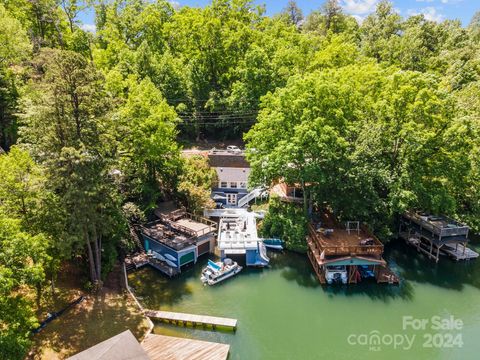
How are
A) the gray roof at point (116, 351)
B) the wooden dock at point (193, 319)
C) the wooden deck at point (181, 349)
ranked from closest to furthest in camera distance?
the gray roof at point (116, 351), the wooden deck at point (181, 349), the wooden dock at point (193, 319)

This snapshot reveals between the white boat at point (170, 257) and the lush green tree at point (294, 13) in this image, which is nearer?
the white boat at point (170, 257)

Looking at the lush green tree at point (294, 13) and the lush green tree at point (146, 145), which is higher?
the lush green tree at point (294, 13)

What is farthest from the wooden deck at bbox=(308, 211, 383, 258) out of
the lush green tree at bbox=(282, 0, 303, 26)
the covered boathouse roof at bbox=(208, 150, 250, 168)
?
the lush green tree at bbox=(282, 0, 303, 26)

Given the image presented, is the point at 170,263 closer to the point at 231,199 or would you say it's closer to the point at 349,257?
the point at 231,199

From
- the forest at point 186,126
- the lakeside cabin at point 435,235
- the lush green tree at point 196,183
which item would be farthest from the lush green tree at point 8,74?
the lakeside cabin at point 435,235

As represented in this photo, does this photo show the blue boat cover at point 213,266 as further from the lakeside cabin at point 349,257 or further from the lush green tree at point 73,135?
A: the lush green tree at point 73,135

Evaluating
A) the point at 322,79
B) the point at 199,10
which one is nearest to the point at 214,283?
the point at 322,79

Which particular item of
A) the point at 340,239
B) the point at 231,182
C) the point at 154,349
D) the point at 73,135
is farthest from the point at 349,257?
the point at 73,135

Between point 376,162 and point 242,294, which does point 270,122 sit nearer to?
point 376,162
